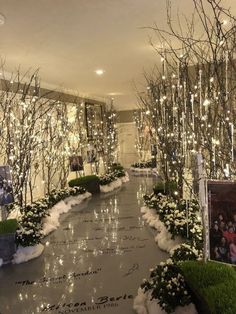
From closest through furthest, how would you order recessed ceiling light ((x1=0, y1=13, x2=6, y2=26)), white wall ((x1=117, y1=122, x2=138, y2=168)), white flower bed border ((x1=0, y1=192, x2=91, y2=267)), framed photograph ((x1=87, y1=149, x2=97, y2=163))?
recessed ceiling light ((x1=0, y1=13, x2=6, y2=26)), white flower bed border ((x1=0, y1=192, x2=91, y2=267)), framed photograph ((x1=87, y1=149, x2=97, y2=163)), white wall ((x1=117, y1=122, x2=138, y2=168))

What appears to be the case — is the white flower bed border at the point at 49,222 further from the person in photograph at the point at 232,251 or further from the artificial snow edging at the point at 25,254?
the person in photograph at the point at 232,251

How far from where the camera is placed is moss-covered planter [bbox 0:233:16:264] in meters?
4.38

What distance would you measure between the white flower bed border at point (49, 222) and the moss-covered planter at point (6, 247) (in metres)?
0.07

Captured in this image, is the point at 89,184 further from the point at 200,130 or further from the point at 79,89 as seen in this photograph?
the point at 200,130

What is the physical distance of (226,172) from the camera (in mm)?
3059

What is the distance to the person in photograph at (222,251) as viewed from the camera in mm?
2232

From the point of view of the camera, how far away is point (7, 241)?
174 inches

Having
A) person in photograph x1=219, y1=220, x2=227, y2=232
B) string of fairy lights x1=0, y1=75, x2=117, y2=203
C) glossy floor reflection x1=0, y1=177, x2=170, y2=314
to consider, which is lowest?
glossy floor reflection x1=0, y1=177, x2=170, y2=314

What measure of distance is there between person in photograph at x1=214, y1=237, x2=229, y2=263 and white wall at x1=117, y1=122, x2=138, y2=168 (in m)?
13.8

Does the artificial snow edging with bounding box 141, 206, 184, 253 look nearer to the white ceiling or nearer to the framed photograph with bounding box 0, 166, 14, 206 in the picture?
the framed photograph with bounding box 0, 166, 14, 206

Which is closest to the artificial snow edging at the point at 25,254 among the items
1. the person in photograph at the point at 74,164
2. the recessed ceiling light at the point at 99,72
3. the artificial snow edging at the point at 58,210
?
the artificial snow edging at the point at 58,210

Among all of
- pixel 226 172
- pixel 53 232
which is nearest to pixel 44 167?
pixel 53 232

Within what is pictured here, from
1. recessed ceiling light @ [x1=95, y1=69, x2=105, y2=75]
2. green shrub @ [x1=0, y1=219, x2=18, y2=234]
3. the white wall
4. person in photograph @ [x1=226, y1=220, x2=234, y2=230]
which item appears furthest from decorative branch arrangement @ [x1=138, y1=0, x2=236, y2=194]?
the white wall

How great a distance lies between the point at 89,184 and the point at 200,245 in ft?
19.5
